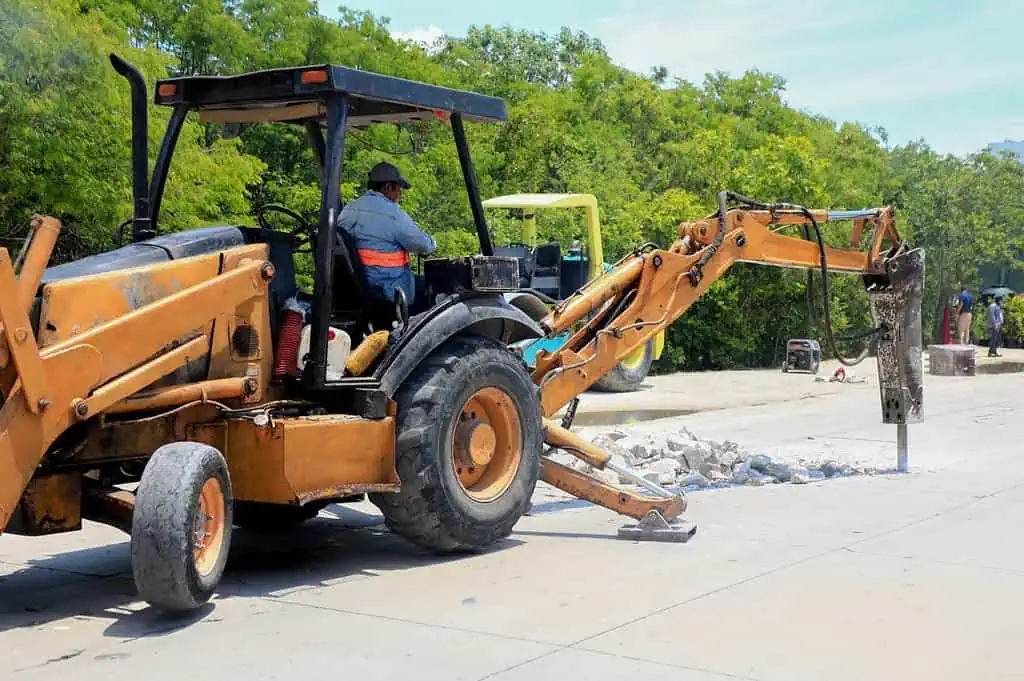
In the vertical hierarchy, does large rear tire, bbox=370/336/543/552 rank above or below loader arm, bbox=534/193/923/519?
below

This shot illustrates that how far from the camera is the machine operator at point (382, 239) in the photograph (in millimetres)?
7871

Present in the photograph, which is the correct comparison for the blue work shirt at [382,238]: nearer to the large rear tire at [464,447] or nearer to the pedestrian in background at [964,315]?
the large rear tire at [464,447]

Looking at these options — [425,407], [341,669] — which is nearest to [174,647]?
[341,669]

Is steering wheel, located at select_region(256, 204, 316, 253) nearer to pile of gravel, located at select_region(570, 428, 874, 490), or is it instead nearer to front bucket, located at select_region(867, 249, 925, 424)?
pile of gravel, located at select_region(570, 428, 874, 490)

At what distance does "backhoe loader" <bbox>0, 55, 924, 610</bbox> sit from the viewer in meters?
A: 6.12

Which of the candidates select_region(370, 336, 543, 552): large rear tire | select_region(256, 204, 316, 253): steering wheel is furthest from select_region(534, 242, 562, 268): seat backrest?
select_region(256, 204, 316, 253): steering wheel

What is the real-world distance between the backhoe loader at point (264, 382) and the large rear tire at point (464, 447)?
1 centimetres

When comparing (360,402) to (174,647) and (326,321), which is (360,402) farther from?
(174,647)

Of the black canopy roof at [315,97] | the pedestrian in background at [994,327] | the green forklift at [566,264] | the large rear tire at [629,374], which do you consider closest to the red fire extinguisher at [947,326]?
the pedestrian in background at [994,327]

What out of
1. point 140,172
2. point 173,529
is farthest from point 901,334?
point 173,529

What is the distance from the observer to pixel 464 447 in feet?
26.1

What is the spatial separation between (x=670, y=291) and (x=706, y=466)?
6.26ft

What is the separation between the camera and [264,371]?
7258 mm

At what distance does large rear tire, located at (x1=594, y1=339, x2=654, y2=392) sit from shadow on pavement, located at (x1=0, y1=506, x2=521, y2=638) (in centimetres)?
1081
